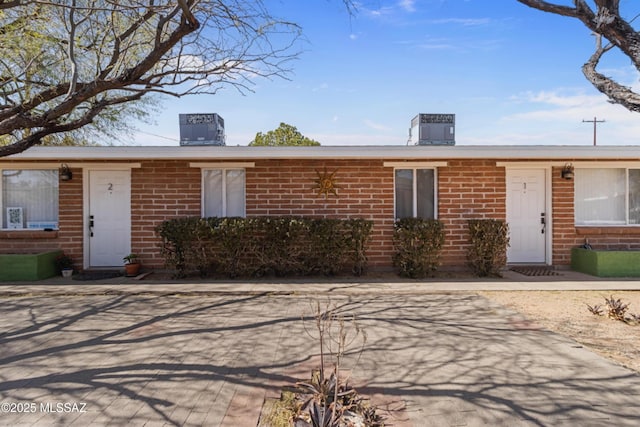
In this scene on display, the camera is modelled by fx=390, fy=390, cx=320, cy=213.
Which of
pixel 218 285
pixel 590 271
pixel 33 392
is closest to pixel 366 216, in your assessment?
pixel 218 285

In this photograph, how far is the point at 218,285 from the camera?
7355 mm

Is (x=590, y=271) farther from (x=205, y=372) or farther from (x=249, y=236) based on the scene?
(x=205, y=372)

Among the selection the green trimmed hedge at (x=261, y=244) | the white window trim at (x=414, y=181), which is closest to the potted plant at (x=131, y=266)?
the green trimmed hedge at (x=261, y=244)

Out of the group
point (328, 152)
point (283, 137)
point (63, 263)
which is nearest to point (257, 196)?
point (328, 152)

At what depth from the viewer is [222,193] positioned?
8.77 metres

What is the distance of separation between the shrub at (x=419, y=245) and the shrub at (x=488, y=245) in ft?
2.57

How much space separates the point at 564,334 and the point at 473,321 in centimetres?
103

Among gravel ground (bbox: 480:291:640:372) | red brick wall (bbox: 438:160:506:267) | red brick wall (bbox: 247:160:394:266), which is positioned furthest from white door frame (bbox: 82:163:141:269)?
gravel ground (bbox: 480:291:640:372)

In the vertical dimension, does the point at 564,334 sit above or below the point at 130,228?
below

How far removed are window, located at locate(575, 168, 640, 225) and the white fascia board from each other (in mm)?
826

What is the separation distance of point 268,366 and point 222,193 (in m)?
5.63

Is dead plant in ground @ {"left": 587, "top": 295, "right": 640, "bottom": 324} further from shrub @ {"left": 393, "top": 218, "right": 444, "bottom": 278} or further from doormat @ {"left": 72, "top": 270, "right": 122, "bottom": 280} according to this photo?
doormat @ {"left": 72, "top": 270, "right": 122, "bottom": 280}

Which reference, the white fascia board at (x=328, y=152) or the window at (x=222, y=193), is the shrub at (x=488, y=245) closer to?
the white fascia board at (x=328, y=152)

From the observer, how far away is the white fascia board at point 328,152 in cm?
799
